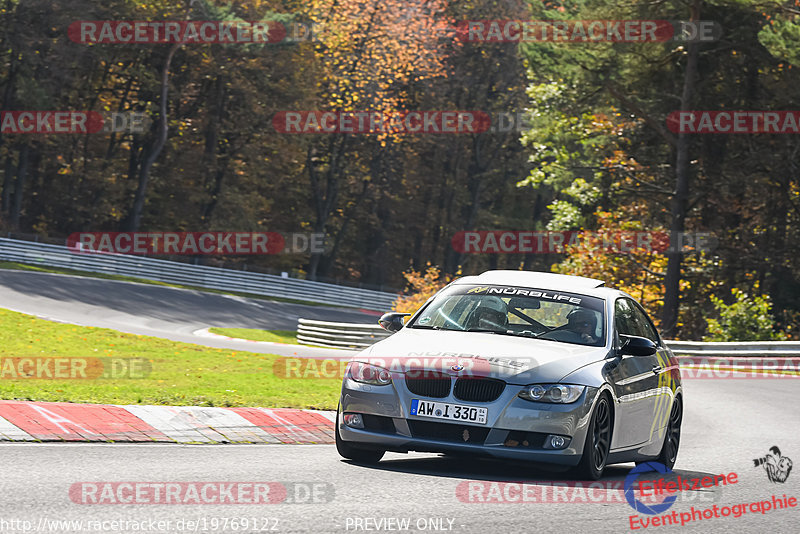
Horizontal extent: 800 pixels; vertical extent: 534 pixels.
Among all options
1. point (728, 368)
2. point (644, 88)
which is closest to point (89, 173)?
point (644, 88)

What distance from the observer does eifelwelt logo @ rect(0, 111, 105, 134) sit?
55338 millimetres

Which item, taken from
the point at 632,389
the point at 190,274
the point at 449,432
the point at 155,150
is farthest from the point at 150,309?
the point at 449,432

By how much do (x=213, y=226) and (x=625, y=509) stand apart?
2185 inches

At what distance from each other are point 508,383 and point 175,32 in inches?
1971

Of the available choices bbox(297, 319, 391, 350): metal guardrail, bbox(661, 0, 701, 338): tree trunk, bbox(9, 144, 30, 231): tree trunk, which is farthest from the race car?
bbox(9, 144, 30, 231): tree trunk

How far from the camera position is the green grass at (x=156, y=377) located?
41.6 feet

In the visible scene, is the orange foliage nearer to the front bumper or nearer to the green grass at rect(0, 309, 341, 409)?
the green grass at rect(0, 309, 341, 409)

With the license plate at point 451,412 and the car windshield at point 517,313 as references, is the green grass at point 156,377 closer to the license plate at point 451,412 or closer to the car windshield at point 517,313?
the car windshield at point 517,313

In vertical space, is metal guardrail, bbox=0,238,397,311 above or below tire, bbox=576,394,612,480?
below

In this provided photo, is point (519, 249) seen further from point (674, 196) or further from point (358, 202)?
point (674, 196)

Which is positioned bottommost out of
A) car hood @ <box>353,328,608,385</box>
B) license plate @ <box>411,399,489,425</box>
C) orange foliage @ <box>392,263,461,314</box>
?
orange foliage @ <box>392,263,461,314</box>

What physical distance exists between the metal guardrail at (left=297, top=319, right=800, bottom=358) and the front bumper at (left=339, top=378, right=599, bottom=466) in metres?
18.3

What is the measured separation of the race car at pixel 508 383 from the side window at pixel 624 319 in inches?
2.2

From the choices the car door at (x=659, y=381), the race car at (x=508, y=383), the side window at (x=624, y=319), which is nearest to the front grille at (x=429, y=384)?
the race car at (x=508, y=383)
